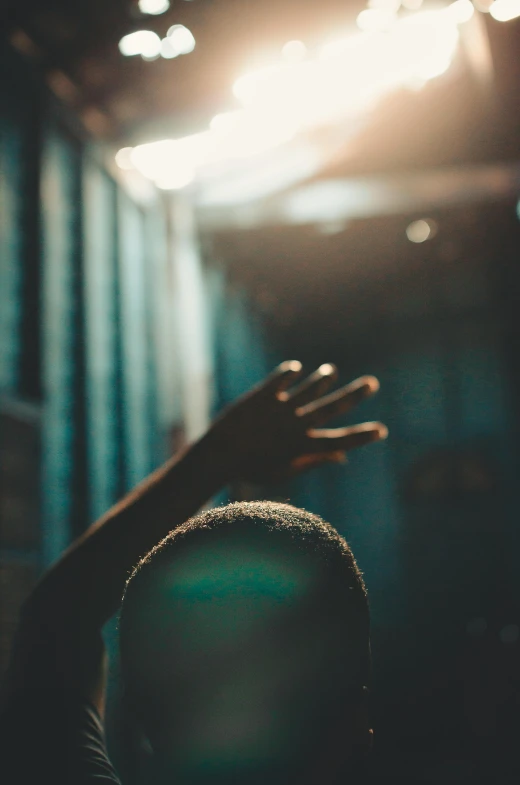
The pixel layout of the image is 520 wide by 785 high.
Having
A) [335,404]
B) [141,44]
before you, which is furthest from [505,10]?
[335,404]

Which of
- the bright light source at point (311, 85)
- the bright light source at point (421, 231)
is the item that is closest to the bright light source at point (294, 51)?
the bright light source at point (311, 85)

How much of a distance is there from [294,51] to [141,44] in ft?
2.80

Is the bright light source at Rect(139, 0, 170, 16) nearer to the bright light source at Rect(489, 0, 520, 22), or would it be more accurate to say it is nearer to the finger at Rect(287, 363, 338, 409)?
the bright light source at Rect(489, 0, 520, 22)

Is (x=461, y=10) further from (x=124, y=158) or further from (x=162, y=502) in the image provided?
(x=162, y=502)

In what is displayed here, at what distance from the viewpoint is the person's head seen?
78 centimetres

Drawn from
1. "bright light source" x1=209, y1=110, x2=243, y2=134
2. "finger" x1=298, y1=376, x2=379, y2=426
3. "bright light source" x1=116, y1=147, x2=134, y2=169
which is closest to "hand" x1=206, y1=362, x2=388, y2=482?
"finger" x1=298, y1=376, x2=379, y2=426

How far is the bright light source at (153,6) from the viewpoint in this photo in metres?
3.29

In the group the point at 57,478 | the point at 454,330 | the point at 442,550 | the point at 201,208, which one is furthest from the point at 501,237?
the point at 57,478

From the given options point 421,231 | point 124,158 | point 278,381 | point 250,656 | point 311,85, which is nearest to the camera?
point 250,656

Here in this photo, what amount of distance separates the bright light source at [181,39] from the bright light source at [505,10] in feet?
5.34

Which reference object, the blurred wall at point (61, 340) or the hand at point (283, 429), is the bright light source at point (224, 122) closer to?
the blurred wall at point (61, 340)

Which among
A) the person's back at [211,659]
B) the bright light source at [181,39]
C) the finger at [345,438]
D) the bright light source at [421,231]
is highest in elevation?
the bright light source at [181,39]

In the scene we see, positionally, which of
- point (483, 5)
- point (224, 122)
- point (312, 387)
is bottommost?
point (312, 387)

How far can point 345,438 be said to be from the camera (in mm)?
1399
